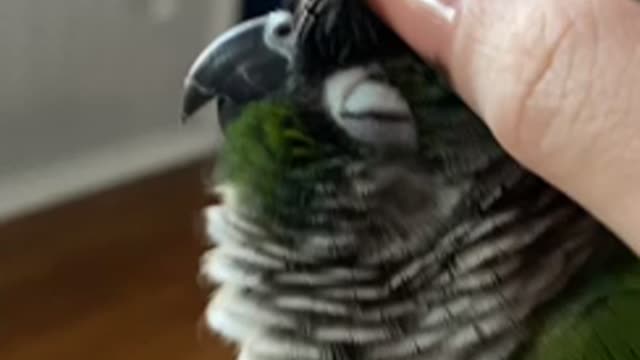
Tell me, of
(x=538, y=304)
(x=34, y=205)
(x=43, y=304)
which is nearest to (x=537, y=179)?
(x=538, y=304)

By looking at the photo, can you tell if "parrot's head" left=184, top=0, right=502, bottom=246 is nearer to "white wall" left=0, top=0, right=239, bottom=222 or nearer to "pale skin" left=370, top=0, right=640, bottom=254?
"pale skin" left=370, top=0, right=640, bottom=254

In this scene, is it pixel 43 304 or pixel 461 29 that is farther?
pixel 43 304

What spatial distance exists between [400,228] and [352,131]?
3 cm

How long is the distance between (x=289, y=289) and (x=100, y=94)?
3.69 ft

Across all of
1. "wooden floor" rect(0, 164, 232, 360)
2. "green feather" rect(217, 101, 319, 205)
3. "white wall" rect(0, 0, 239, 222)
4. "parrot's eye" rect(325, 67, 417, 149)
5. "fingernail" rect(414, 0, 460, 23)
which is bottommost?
"wooden floor" rect(0, 164, 232, 360)

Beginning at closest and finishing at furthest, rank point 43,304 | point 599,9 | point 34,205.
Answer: point 599,9 < point 43,304 < point 34,205

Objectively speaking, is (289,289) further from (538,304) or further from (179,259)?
(179,259)

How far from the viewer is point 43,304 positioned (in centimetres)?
122

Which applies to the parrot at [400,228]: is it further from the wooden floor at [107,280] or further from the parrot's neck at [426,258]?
the wooden floor at [107,280]

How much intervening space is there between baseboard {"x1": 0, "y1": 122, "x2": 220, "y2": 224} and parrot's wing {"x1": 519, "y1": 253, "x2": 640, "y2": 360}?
997 millimetres

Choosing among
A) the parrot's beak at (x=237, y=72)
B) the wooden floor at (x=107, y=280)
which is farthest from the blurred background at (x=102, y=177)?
the parrot's beak at (x=237, y=72)

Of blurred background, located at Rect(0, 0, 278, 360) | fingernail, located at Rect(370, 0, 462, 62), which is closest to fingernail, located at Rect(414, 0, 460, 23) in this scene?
fingernail, located at Rect(370, 0, 462, 62)

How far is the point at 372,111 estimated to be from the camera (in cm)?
32

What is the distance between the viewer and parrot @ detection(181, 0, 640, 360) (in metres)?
0.32
